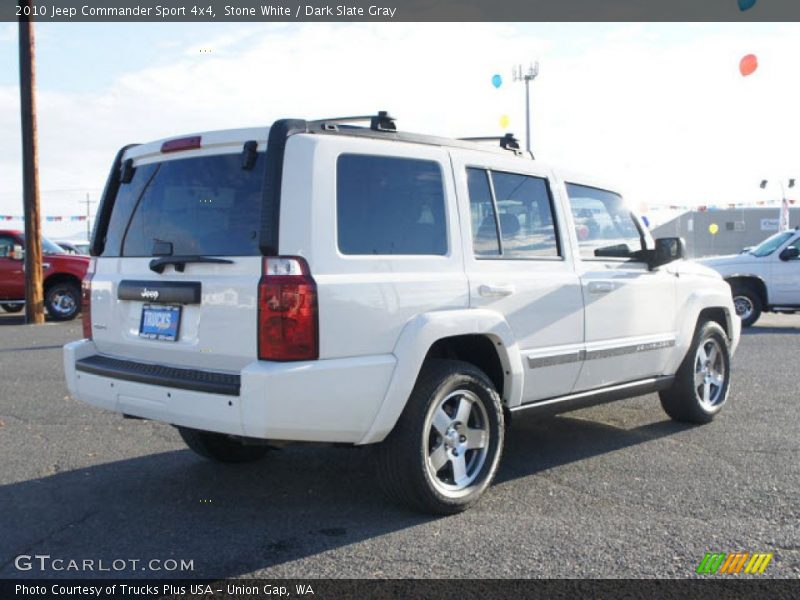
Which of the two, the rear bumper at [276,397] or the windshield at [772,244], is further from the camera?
the windshield at [772,244]

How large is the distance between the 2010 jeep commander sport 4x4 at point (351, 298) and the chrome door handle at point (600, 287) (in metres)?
0.01

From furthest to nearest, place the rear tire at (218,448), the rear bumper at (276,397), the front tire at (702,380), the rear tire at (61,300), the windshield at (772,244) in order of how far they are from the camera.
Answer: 1. the rear tire at (61,300)
2. the windshield at (772,244)
3. the front tire at (702,380)
4. the rear tire at (218,448)
5. the rear bumper at (276,397)

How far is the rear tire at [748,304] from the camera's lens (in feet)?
46.9

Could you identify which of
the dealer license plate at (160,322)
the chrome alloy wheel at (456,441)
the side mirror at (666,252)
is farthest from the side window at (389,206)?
the side mirror at (666,252)

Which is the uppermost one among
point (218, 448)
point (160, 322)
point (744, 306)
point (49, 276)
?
point (49, 276)

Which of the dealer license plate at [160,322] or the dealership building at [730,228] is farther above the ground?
the dealership building at [730,228]

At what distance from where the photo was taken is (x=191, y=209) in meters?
4.09

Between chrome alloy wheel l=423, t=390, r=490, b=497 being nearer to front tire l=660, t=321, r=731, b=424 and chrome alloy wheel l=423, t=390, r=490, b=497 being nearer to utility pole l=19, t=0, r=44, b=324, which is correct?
front tire l=660, t=321, r=731, b=424


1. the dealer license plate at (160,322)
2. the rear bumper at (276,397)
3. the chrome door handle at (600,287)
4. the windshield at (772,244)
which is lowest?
the rear bumper at (276,397)

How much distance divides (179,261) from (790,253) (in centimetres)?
1311

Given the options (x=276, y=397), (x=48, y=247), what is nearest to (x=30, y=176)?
(x=48, y=247)

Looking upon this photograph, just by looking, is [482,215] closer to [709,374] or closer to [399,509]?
[399,509]

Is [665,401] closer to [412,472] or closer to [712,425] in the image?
[712,425]

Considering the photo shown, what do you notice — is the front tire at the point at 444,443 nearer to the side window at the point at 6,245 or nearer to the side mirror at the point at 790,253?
the side mirror at the point at 790,253
